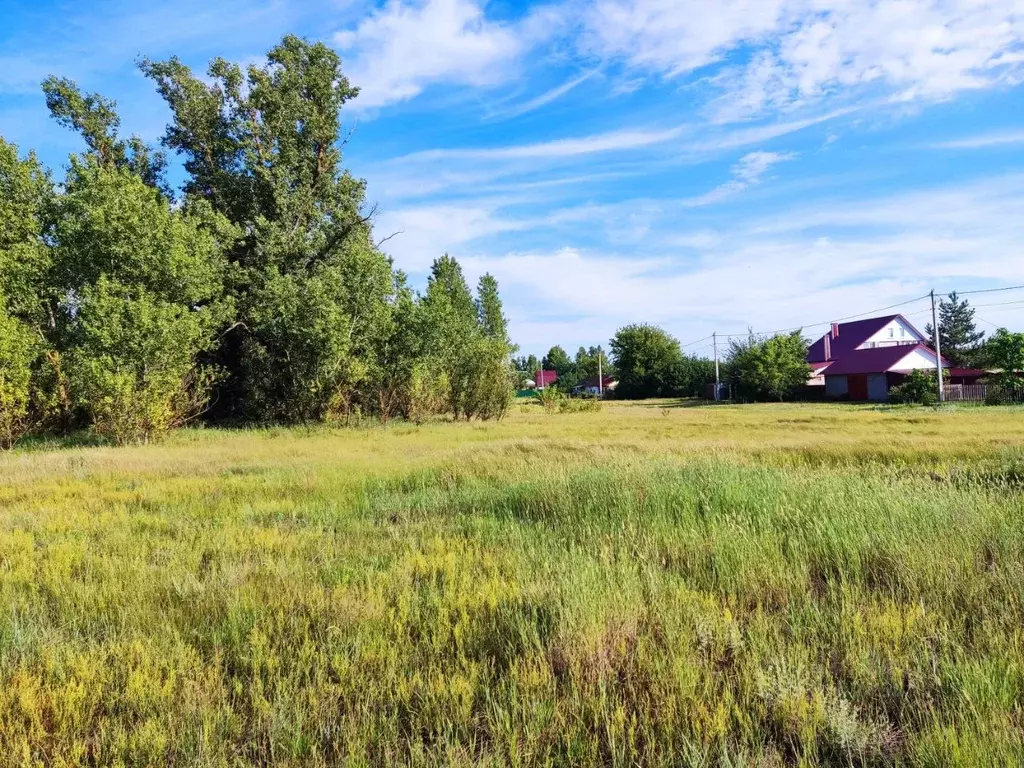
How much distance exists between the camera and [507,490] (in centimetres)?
861

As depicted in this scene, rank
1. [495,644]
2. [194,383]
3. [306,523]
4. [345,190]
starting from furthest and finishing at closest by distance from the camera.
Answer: [345,190] < [194,383] < [306,523] < [495,644]

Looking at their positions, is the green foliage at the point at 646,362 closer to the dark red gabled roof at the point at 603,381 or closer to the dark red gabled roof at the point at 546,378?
the dark red gabled roof at the point at 603,381

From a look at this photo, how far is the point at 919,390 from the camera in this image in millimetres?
41562

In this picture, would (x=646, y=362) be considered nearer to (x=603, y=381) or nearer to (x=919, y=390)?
(x=603, y=381)

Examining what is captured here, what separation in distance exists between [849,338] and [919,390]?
22.4 metres

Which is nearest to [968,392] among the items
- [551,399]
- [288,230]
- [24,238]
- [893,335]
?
[893,335]

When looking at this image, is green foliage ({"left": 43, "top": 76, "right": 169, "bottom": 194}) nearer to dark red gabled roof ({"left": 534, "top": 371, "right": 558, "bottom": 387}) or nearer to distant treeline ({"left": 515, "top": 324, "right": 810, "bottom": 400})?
distant treeline ({"left": 515, "top": 324, "right": 810, "bottom": 400})

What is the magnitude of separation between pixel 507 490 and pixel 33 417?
22138mm

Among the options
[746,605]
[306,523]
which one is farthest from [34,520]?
[746,605]

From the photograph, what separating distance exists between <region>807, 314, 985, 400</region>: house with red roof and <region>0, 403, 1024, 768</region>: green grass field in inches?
1969

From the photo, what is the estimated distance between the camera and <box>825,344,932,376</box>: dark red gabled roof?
4959 centimetres

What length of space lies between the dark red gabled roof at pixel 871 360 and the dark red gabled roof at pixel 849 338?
113 inches

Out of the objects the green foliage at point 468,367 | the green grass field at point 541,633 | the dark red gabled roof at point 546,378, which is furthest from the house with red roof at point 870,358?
the dark red gabled roof at point 546,378

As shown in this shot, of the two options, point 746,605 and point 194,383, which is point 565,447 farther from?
point 194,383
